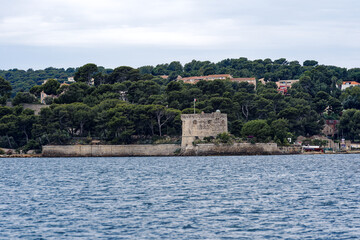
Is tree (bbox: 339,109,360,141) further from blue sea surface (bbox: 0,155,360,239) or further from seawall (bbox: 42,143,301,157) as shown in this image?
blue sea surface (bbox: 0,155,360,239)

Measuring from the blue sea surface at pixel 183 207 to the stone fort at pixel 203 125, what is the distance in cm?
2748

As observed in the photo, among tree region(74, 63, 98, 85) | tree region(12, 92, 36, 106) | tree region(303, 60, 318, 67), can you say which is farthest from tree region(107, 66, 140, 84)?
tree region(303, 60, 318, 67)

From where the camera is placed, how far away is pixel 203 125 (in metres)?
67.9

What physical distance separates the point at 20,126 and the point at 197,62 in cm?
9754

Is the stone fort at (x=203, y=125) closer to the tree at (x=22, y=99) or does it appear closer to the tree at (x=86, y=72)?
the tree at (x=22, y=99)

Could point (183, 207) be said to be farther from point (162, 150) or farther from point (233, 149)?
point (162, 150)

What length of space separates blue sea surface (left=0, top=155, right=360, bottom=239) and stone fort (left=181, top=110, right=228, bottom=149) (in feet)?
90.1

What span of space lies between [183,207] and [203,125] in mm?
42913

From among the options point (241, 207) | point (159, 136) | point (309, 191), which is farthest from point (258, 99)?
point (241, 207)

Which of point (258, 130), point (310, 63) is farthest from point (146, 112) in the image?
point (310, 63)

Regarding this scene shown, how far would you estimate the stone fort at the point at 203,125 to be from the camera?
222 feet

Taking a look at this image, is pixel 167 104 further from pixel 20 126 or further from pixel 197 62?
pixel 197 62

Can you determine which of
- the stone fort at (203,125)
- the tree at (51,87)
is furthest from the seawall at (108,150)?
the tree at (51,87)

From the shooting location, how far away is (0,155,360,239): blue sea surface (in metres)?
20.2
